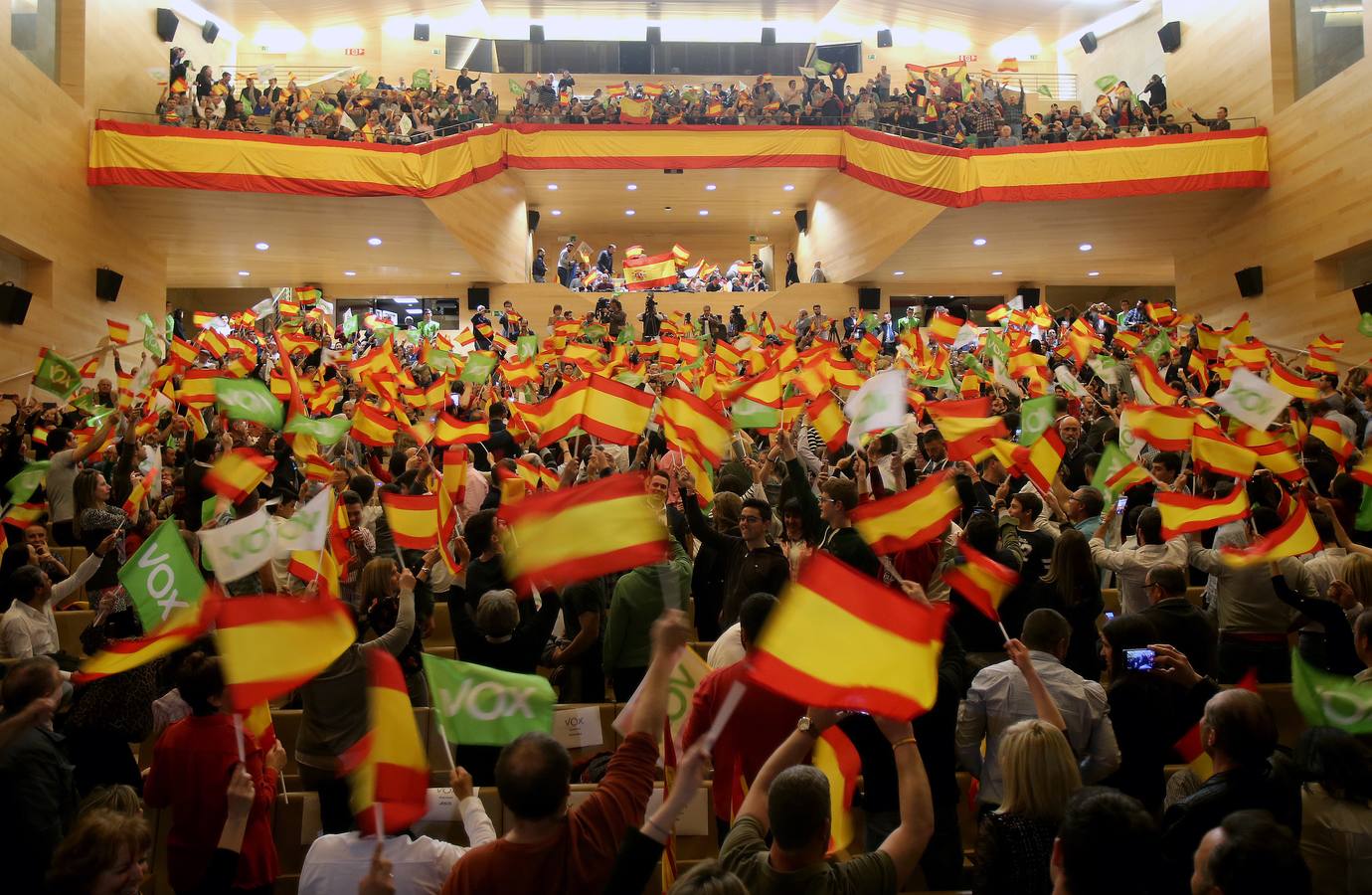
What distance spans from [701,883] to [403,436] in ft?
28.5

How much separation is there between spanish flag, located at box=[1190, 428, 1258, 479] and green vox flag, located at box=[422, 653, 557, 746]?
481 centimetres

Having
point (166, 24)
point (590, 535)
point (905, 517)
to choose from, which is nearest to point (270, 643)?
point (590, 535)

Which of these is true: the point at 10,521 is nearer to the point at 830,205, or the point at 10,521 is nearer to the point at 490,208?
the point at 490,208

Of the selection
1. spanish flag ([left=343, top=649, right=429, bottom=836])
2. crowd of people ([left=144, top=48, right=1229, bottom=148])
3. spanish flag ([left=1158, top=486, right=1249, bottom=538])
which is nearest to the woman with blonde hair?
spanish flag ([left=343, top=649, right=429, bottom=836])

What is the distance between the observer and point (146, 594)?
14.5ft

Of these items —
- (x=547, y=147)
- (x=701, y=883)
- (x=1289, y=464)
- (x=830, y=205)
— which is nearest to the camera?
(x=701, y=883)

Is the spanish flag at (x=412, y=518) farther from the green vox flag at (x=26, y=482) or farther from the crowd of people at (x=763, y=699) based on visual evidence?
the green vox flag at (x=26, y=482)

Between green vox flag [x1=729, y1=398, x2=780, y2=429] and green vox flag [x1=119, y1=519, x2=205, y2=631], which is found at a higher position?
green vox flag [x1=729, y1=398, x2=780, y2=429]

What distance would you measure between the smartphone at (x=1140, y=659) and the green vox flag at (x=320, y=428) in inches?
254

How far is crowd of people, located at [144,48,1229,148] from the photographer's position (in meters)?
20.3

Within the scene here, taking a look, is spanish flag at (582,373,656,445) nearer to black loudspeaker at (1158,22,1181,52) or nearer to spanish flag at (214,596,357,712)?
spanish flag at (214,596,357,712)

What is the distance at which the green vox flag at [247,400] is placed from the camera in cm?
794

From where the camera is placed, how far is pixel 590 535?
3566mm

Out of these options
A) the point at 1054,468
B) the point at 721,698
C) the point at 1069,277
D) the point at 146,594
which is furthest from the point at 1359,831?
the point at 1069,277
